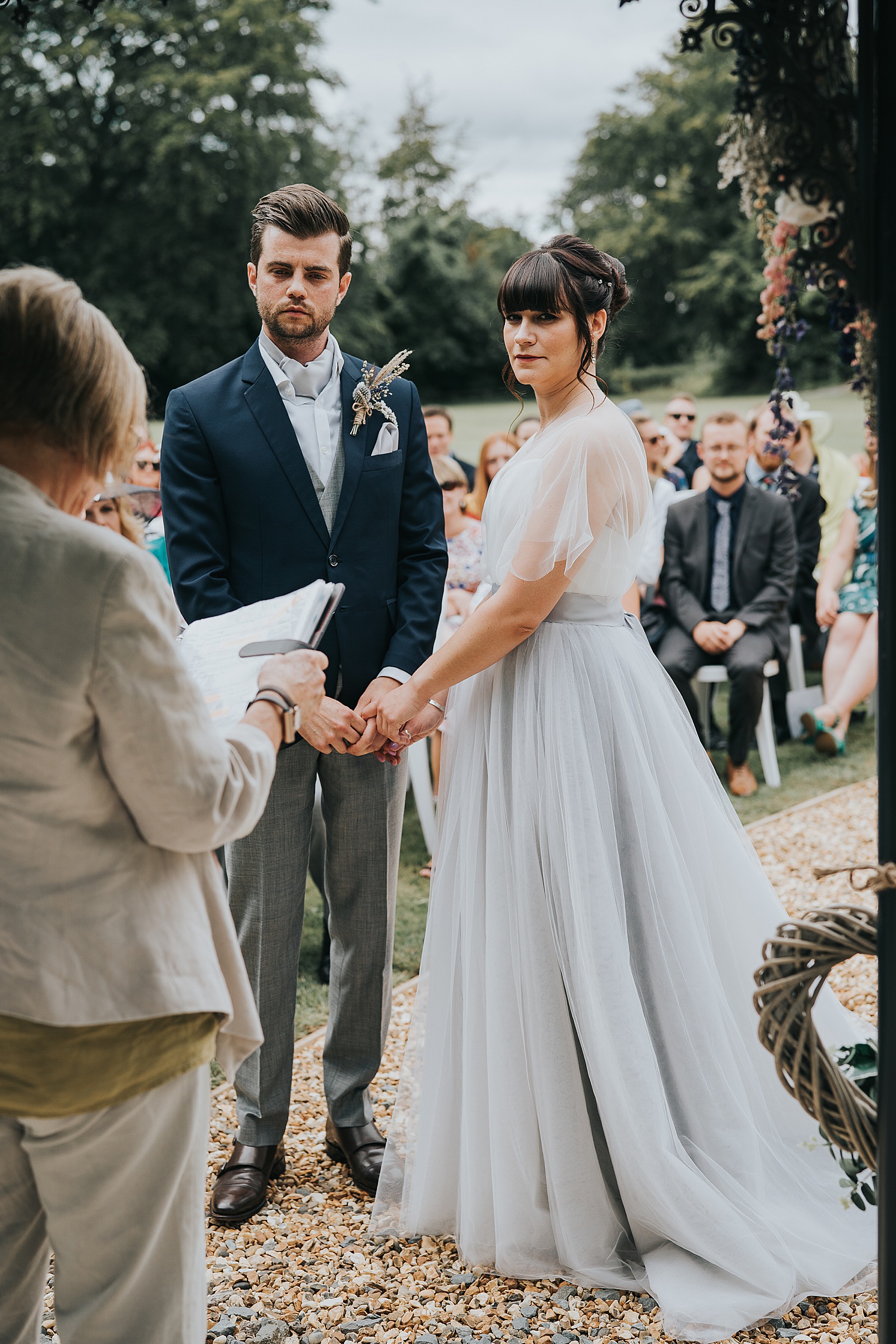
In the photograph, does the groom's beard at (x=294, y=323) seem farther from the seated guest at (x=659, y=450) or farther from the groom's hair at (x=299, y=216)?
the seated guest at (x=659, y=450)

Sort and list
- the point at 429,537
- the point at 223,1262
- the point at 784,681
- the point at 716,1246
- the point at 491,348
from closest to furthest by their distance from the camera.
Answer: the point at 716,1246 < the point at 223,1262 < the point at 429,537 < the point at 784,681 < the point at 491,348

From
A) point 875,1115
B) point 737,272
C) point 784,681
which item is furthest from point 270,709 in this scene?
point 737,272

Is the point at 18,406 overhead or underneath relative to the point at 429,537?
overhead

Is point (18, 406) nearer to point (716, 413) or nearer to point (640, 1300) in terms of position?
point (640, 1300)

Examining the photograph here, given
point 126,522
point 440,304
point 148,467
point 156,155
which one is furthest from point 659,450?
point 440,304

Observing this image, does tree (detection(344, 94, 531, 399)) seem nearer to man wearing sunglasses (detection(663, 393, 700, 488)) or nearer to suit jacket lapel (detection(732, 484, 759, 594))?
man wearing sunglasses (detection(663, 393, 700, 488))

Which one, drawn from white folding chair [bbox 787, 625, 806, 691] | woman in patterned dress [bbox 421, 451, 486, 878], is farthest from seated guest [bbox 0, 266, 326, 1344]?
white folding chair [bbox 787, 625, 806, 691]

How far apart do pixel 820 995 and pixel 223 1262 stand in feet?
5.56

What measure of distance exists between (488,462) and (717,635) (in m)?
1.89

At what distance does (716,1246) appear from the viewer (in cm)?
238

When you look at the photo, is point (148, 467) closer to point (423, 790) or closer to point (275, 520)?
point (423, 790)

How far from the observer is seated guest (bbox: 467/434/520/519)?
7.23 meters

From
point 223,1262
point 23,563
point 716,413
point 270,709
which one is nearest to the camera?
point 23,563

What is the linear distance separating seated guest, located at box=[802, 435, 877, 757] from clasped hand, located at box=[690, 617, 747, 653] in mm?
857
